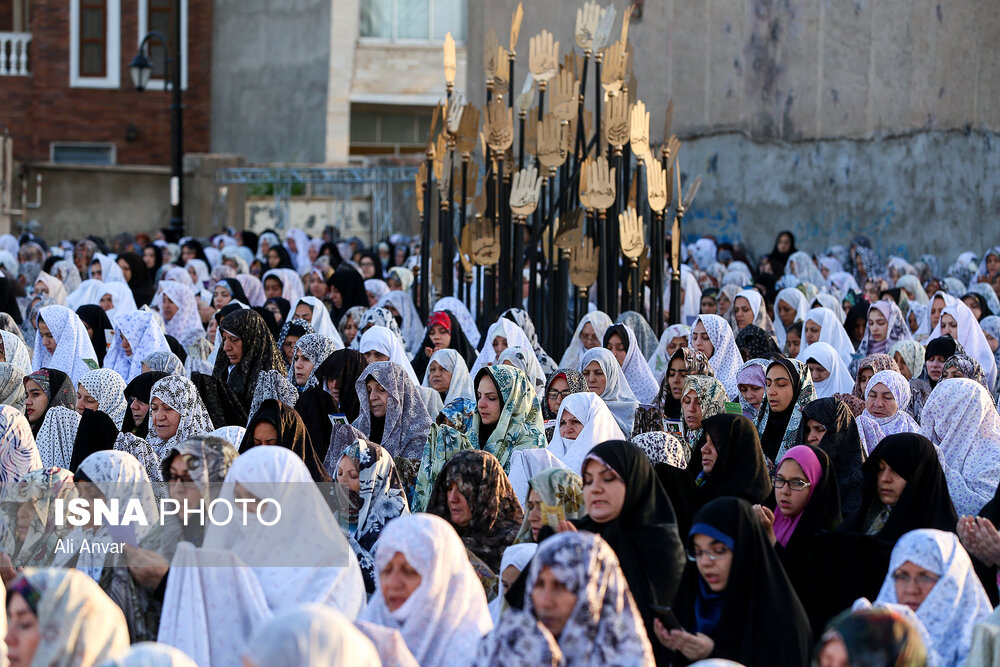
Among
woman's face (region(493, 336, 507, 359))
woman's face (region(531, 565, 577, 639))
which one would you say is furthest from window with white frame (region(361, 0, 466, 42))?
woman's face (region(531, 565, 577, 639))

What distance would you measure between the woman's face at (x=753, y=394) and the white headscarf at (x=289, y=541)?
3.25m

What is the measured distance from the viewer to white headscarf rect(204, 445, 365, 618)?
13.2ft

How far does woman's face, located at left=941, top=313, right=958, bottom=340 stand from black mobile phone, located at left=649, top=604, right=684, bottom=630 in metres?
5.14

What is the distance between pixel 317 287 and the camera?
11938 mm

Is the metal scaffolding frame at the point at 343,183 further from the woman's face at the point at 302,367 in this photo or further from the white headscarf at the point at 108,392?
the white headscarf at the point at 108,392

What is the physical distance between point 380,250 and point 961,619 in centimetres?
1206

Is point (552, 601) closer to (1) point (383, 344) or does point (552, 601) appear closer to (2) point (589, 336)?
(1) point (383, 344)

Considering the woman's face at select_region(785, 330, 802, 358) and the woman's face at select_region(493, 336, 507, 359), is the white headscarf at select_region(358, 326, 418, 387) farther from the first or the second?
the woman's face at select_region(785, 330, 802, 358)

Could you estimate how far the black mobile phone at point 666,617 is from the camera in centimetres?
429

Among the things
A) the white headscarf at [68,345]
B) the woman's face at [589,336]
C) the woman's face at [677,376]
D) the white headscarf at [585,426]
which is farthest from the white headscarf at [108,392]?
the woman's face at [589,336]

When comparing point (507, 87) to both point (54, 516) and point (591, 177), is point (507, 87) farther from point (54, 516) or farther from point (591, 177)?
point (54, 516)

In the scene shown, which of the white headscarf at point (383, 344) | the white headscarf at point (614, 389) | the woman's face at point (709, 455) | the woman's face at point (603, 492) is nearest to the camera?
the woman's face at point (603, 492)

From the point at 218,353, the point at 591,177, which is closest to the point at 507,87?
the point at 591,177

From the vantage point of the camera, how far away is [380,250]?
1573 centimetres
